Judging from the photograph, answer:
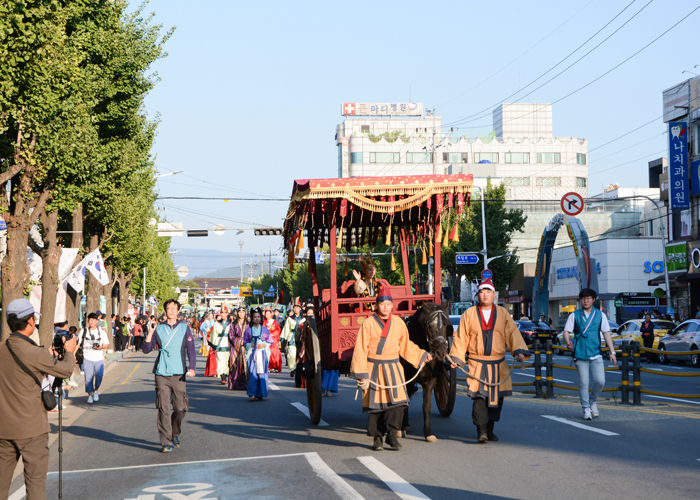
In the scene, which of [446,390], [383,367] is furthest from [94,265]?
[383,367]

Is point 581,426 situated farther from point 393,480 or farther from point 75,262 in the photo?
point 75,262

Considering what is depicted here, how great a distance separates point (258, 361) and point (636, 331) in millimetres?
19178

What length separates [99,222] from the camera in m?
33.0

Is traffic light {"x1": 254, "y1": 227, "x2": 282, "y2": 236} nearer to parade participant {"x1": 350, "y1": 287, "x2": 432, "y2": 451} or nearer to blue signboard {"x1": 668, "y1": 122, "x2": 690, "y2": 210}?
blue signboard {"x1": 668, "y1": 122, "x2": 690, "y2": 210}

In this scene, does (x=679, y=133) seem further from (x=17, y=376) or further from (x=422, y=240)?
(x=17, y=376)

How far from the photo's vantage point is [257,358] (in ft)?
54.1

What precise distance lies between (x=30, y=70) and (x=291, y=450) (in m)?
9.05

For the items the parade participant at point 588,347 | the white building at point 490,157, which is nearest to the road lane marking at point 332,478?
the parade participant at point 588,347

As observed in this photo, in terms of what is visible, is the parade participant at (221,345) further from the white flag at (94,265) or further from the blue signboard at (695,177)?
the blue signboard at (695,177)

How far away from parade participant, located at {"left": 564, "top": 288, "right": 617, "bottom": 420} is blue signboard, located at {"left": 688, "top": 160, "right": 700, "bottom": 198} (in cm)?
2982

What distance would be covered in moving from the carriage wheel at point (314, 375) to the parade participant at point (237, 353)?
18.9ft

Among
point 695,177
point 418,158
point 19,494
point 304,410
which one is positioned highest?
point 418,158

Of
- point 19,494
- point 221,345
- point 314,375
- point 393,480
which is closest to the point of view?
point 393,480

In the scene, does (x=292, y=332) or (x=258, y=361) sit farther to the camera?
(x=292, y=332)
